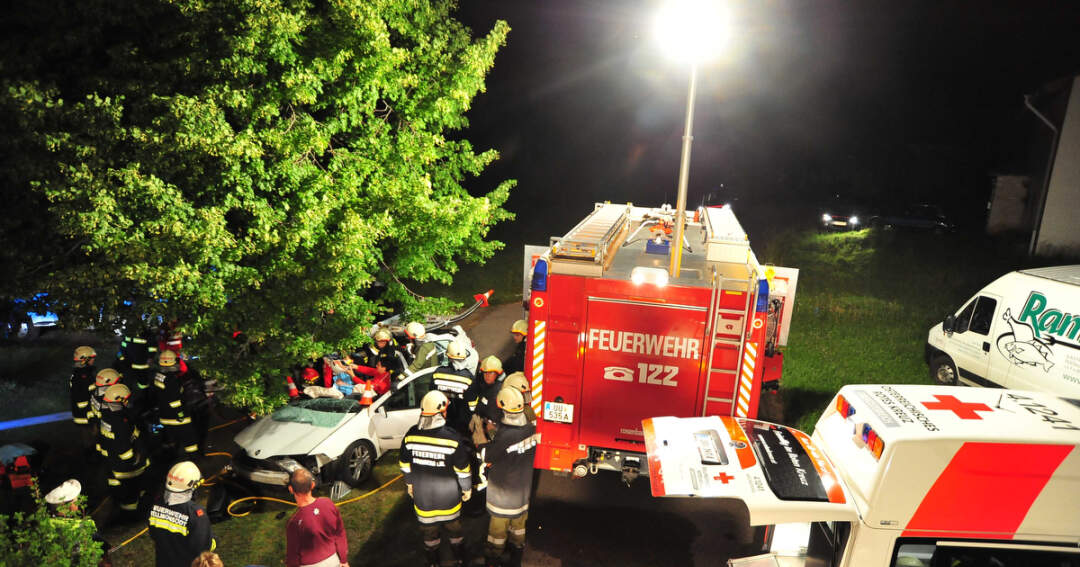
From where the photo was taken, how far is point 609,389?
21.4 feet

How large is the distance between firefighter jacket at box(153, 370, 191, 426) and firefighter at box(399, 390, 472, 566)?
3675 millimetres

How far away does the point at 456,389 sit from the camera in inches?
280

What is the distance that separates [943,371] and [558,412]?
8.44m

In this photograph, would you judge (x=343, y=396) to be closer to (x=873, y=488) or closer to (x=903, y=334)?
(x=873, y=488)

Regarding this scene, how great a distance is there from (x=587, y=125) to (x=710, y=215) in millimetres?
43276

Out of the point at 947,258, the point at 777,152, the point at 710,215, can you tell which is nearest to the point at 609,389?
the point at 710,215

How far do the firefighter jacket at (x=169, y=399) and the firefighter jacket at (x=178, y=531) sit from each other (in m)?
2.96

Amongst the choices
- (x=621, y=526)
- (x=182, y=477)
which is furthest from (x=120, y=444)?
(x=621, y=526)

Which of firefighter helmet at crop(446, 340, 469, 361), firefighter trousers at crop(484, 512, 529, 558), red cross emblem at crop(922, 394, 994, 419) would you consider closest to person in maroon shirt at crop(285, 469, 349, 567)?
firefighter trousers at crop(484, 512, 529, 558)

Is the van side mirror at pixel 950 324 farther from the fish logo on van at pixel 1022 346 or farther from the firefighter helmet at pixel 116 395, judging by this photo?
the firefighter helmet at pixel 116 395

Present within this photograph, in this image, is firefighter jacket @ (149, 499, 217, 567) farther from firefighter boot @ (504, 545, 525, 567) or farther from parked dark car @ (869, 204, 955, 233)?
parked dark car @ (869, 204, 955, 233)

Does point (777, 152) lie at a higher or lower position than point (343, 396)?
higher

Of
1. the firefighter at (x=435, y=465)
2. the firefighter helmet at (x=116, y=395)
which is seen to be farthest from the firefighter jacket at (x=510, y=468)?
the firefighter helmet at (x=116, y=395)

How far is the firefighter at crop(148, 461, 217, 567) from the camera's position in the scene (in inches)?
179
